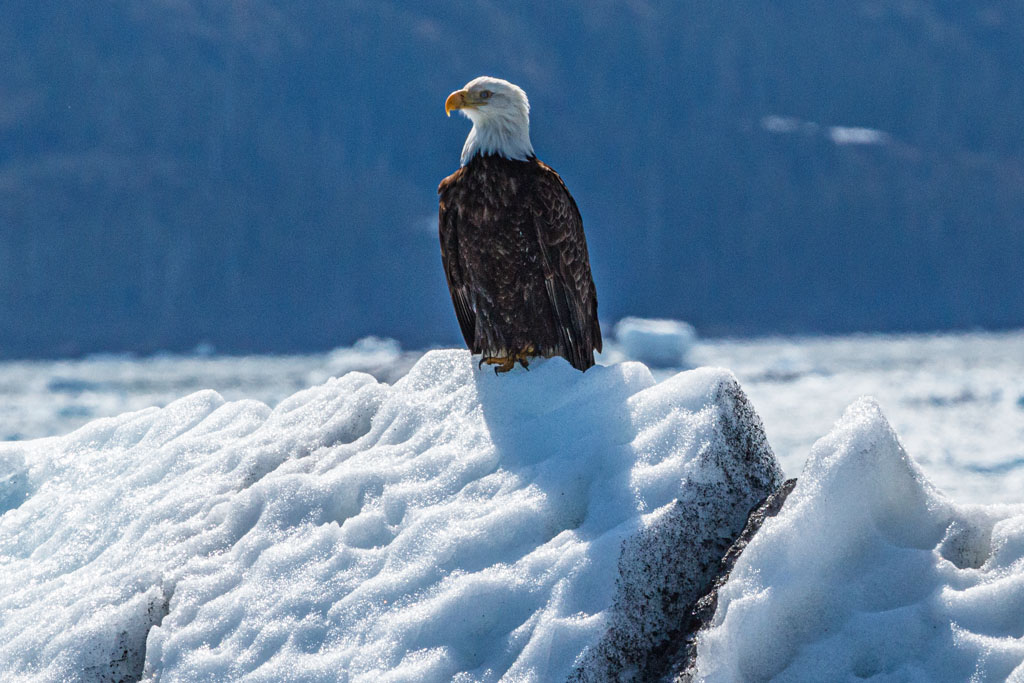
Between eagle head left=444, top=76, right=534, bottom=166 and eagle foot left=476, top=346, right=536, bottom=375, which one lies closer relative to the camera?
eagle foot left=476, top=346, right=536, bottom=375

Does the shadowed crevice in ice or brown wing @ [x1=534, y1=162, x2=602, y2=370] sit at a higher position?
brown wing @ [x1=534, y1=162, x2=602, y2=370]

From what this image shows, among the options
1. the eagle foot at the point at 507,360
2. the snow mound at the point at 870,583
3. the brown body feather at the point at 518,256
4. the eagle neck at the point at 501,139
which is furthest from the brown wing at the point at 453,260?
the snow mound at the point at 870,583

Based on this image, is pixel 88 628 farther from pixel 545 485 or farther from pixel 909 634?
pixel 909 634

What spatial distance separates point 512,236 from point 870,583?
3628 millimetres

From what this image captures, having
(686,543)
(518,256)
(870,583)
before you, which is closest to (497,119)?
(518,256)

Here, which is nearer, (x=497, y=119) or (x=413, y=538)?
(x=413, y=538)

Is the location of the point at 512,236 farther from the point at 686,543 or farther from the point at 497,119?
the point at 686,543

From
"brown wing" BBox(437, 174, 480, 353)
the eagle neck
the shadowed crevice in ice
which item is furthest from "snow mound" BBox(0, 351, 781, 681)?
the eagle neck

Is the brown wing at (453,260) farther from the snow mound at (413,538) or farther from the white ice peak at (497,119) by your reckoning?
the snow mound at (413,538)

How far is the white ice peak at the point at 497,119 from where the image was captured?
6.74 meters

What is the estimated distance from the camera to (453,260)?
7.16 metres

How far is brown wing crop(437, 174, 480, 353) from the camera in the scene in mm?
6898

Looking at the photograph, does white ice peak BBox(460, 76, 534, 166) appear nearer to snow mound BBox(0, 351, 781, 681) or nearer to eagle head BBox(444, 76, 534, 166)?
eagle head BBox(444, 76, 534, 166)

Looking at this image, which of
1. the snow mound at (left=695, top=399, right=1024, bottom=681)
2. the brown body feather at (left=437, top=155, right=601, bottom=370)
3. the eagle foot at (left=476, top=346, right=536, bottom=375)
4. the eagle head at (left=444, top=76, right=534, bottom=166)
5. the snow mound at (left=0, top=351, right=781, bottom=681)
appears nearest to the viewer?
the snow mound at (left=695, top=399, right=1024, bottom=681)
